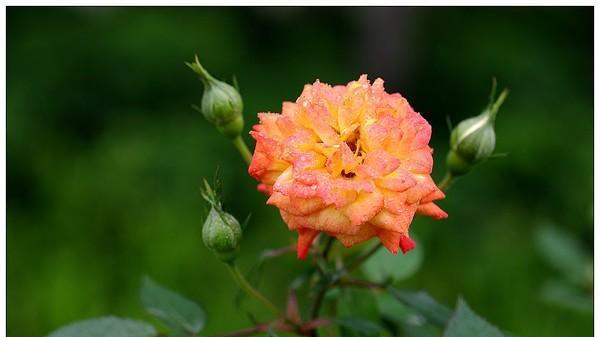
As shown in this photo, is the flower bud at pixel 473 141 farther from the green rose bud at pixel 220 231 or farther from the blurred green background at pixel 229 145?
the blurred green background at pixel 229 145

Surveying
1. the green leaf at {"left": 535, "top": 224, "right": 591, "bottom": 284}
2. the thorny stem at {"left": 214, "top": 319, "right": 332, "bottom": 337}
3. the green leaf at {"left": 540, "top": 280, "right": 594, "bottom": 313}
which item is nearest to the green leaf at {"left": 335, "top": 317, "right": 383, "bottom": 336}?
the thorny stem at {"left": 214, "top": 319, "right": 332, "bottom": 337}

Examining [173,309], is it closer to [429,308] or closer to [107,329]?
[107,329]

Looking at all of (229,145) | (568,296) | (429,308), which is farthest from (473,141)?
(229,145)

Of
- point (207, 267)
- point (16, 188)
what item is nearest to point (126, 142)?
point (16, 188)

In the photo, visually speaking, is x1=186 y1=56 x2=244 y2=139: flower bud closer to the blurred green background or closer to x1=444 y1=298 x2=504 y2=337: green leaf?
x1=444 y1=298 x2=504 y2=337: green leaf

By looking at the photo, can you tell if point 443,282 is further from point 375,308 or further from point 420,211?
point 420,211

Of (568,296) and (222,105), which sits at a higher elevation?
(222,105)

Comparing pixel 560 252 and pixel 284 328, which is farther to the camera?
pixel 560 252
